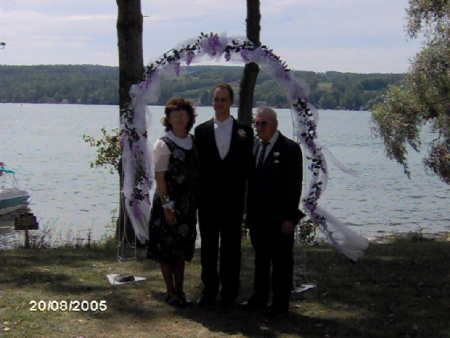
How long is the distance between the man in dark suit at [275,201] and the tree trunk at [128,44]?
15.4 feet

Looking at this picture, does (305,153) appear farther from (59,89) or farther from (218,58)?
(59,89)

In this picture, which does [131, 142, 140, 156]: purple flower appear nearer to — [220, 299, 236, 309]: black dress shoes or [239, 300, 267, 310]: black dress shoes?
[220, 299, 236, 309]: black dress shoes

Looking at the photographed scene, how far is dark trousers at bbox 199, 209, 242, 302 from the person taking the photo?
7176mm

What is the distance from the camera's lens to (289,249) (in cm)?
705

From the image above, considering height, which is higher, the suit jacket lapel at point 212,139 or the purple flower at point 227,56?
the purple flower at point 227,56

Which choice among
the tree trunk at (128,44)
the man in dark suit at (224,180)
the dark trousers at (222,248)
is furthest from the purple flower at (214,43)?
the tree trunk at (128,44)

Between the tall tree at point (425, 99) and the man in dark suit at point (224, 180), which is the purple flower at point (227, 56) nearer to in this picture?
the man in dark suit at point (224, 180)

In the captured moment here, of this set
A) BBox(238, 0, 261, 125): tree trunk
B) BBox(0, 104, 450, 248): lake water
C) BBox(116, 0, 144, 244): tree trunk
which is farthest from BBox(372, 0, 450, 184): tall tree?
BBox(116, 0, 144, 244): tree trunk

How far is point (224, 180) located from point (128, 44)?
17.2 ft

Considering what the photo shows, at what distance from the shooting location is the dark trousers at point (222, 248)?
718cm

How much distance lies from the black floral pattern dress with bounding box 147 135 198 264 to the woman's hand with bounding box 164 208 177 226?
0.05 metres

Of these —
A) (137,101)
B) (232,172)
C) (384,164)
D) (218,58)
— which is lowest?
(384,164)

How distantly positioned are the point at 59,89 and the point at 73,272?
328 feet

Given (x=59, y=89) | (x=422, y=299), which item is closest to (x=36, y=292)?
(x=422, y=299)
